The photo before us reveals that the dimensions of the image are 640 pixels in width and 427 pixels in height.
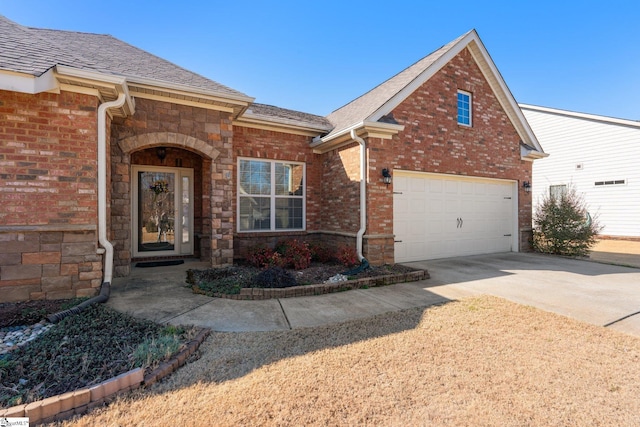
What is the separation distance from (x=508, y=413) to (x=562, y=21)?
40.2 feet

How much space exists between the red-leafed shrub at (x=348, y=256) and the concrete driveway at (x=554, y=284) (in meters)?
1.81

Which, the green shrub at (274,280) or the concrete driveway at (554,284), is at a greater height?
the green shrub at (274,280)

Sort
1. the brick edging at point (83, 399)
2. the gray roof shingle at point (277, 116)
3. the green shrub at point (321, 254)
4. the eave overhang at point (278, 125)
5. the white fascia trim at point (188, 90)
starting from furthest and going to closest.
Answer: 1. the green shrub at point (321, 254)
2. the gray roof shingle at point (277, 116)
3. the eave overhang at point (278, 125)
4. the white fascia trim at point (188, 90)
5. the brick edging at point (83, 399)

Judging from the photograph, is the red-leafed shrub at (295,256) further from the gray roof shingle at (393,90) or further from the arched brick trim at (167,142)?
the gray roof shingle at (393,90)

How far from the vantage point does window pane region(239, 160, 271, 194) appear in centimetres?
844

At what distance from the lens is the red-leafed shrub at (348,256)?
24.5 feet

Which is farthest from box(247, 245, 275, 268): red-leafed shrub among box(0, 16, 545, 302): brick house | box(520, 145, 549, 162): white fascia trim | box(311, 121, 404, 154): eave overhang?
box(520, 145, 549, 162): white fascia trim

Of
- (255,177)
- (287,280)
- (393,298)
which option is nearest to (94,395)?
(287,280)

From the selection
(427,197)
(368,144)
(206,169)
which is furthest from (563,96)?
(206,169)

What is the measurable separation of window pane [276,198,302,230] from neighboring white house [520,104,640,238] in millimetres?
13103

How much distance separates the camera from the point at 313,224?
9.41 meters

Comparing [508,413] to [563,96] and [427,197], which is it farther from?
[563,96]

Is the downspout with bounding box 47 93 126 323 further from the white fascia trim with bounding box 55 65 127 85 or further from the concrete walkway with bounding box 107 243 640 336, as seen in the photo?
the concrete walkway with bounding box 107 243 640 336

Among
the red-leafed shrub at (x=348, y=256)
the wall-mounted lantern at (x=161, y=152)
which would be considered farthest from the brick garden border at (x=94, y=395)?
the wall-mounted lantern at (x=161, y=152)
